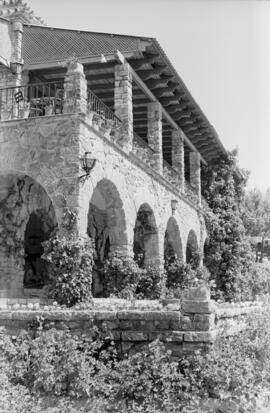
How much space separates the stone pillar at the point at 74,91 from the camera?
10302mm

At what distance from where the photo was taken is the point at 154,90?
15484 millimetres

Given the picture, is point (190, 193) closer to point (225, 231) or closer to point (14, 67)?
point (225, 231)

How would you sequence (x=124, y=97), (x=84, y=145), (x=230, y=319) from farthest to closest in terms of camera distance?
(x=124, y=97), (x=84, y=145), (x=230, y=319)

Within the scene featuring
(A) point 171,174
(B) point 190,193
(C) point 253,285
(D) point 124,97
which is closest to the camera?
(D) point 124,97

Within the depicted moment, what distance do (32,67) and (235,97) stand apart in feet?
22.9

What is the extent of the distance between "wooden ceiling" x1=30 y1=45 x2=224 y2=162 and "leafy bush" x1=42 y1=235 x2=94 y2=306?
5398mm

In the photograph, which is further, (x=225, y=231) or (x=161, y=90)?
(x=225, y=231)

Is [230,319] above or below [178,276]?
below

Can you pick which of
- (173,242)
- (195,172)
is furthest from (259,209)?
(173,242)

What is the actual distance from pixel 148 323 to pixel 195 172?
13905 millimetres

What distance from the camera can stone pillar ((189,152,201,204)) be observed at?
20.1 metres

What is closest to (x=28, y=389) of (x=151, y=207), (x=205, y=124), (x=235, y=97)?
(x=235, y=97)

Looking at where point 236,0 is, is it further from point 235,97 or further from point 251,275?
point 251,275

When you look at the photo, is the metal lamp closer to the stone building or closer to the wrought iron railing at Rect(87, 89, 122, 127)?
the stone building
